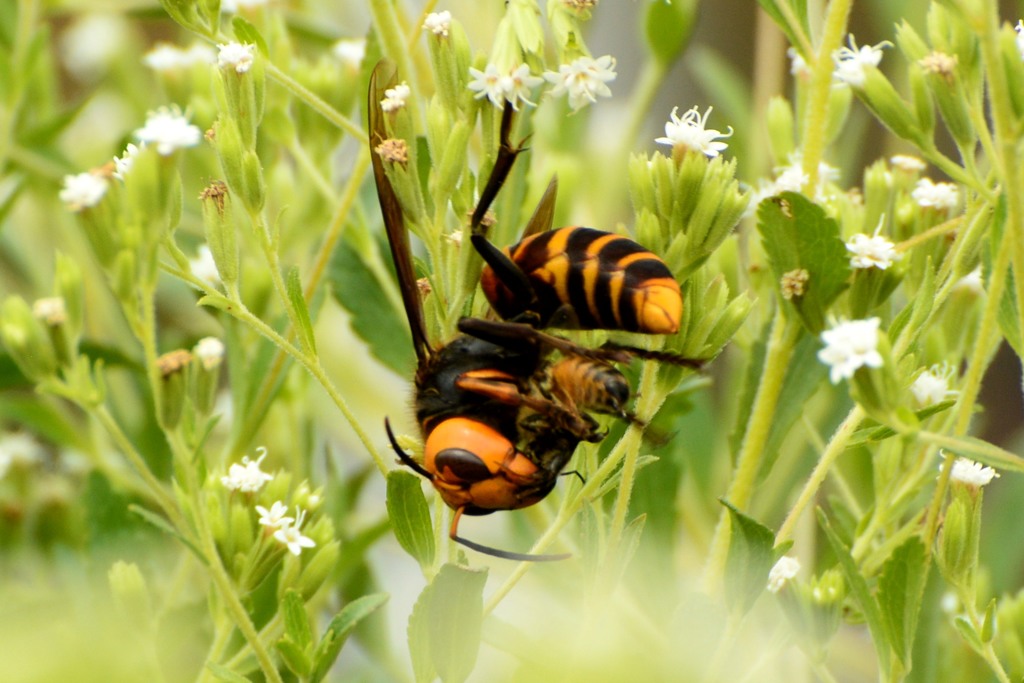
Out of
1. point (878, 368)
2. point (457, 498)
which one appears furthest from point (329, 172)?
point (878, 368)

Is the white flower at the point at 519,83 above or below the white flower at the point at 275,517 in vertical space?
above

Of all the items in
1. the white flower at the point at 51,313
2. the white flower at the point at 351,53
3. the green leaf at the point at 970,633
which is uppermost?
the white flower at the point at 351,53

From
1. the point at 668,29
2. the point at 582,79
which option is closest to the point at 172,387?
the point at 582,79

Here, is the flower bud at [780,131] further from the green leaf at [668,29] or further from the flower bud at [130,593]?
the flower bud at [130,593]

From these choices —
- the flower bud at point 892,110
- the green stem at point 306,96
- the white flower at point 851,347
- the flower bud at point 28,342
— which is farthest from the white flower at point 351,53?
the white flower at point 851,347

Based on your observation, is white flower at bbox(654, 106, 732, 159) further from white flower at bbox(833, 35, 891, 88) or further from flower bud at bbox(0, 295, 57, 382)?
flower bud at bbox(0, 295, 57, 382)

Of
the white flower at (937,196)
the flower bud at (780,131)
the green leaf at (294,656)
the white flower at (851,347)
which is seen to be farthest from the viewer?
the flower bud at (780,131)

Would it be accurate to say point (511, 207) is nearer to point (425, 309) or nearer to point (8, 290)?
point (425, 309)
